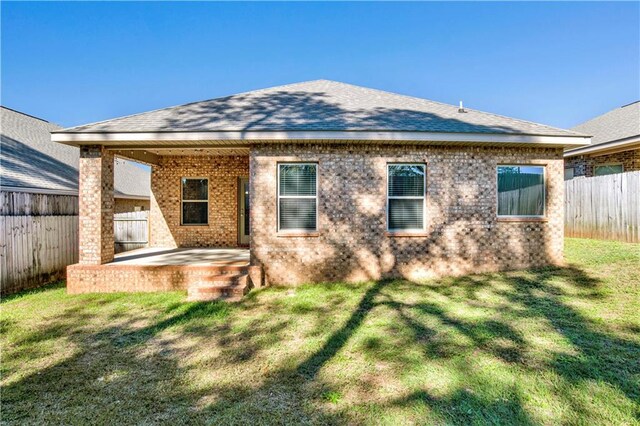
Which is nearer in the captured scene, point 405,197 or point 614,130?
point 405,197

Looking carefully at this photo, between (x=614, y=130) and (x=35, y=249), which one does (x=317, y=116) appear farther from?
(x=614, y=130)

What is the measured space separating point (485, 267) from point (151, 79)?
838 inches

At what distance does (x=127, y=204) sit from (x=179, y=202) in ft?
18.8

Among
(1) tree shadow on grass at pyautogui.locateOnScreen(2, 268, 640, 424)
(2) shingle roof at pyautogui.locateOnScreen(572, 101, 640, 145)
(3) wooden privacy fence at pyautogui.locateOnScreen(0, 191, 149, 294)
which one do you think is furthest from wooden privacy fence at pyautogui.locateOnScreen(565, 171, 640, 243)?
(3) wooden privacy fence at pyautogui.locateOnScreen(0, 191, 149, 294)

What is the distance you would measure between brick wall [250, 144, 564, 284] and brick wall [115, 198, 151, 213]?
31.8 ft

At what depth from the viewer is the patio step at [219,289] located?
21.8 feet

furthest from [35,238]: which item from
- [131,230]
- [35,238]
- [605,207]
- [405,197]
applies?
[605,207]

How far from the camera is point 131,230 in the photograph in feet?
36.1

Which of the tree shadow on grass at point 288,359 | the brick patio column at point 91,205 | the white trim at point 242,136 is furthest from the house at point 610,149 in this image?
the brick patio column at point 91,205

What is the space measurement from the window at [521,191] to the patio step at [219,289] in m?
6.42

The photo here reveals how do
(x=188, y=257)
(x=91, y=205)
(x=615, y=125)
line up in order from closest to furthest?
(x=91, y=205)
(x=188, y=257)
(x=615, y=125)

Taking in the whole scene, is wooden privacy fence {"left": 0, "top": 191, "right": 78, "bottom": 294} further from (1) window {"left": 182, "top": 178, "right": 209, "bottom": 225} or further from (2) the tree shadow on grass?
(1) window {"left": 182, "top": 178, "right": 209, "bottom": 225}

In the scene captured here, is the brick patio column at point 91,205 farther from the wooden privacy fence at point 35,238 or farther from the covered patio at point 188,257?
the wooden privacy fence at point 35,238

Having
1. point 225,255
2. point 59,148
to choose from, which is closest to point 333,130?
point 225,255
